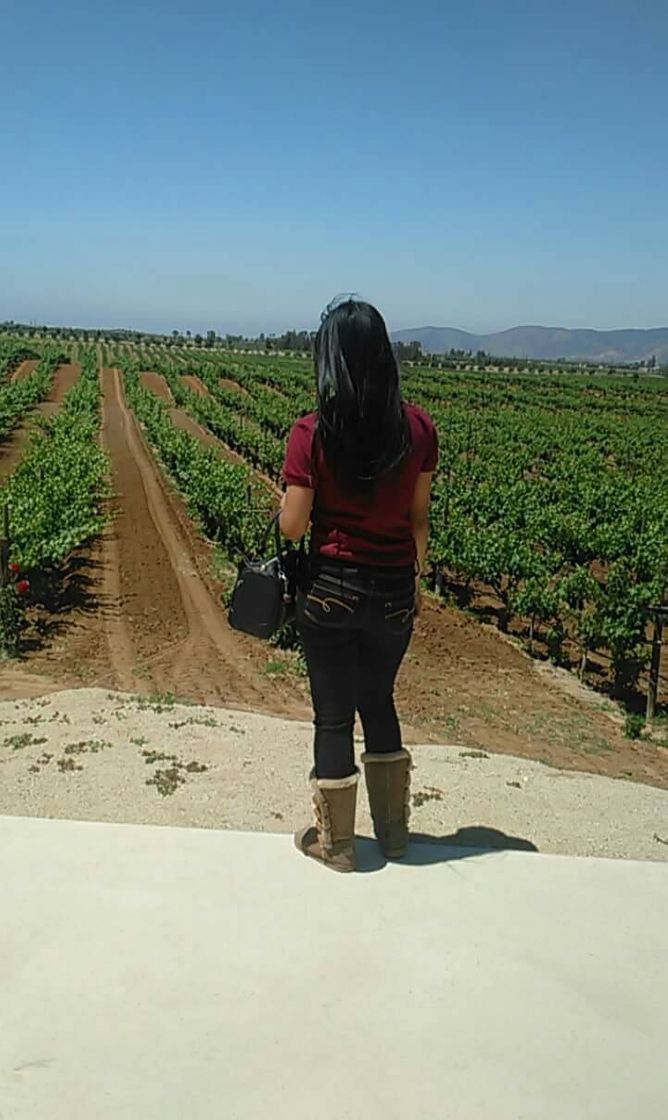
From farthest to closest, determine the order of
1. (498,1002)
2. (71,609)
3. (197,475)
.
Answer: (197,475), (71,609), (498,1002)

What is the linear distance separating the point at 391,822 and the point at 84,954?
1.00m

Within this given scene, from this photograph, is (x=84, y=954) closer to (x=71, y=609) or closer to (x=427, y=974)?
(x=427, y=974)

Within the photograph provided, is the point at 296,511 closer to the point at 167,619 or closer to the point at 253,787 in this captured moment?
the point at 253,787

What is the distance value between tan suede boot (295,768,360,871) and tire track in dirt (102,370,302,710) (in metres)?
5.70

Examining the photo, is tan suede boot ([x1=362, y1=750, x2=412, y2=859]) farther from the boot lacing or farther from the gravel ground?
the gravel ground

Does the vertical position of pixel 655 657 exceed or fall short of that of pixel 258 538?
it falls short

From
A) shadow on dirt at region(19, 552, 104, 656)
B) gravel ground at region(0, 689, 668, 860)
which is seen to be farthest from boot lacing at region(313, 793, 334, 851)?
shadow on dirt at region(19, 552, 104, 656)

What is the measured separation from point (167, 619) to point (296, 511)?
909 centimetres

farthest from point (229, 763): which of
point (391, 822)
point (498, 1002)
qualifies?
point (498, 1002)

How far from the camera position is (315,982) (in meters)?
2.20

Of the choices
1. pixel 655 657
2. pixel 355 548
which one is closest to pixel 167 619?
pixel 655 657

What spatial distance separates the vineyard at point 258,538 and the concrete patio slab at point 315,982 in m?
5.80

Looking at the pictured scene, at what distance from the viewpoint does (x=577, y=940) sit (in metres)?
2.42

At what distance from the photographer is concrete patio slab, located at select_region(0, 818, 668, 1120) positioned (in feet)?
6.18
